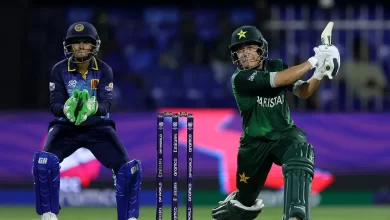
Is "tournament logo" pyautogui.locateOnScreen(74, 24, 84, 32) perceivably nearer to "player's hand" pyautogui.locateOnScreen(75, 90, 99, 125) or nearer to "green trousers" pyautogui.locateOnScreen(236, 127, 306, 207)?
"player's hand" pyautogui.locateOnScreen(75, 90, 99, 125)

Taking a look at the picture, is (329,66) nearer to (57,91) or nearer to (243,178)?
(243,178)

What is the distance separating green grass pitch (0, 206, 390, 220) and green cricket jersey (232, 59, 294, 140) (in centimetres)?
201

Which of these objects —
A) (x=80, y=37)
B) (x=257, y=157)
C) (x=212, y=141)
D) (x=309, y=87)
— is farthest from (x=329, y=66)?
(x=212, y=141)

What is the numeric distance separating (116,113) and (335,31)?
3.11 meters

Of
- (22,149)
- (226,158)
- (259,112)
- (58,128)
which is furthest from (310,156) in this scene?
(22,149)

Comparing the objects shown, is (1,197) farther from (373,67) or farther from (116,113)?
(373,67)

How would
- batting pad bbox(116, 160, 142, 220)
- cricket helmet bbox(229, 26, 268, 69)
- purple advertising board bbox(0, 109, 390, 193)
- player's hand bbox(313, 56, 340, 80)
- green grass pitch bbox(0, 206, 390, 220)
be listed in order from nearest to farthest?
player's hand bbox(313, 56, 340, 80) < cricket helmet bbox(229, 26, 268, 69) < batting pad bbox(116, 160, 142, 220) < green grass pitch bbox(0, 206, 390, 220) < purple advertising board bbox(0, 109, 390, 193)

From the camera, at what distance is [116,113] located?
34.9 feet

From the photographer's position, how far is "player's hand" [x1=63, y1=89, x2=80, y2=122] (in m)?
7.05

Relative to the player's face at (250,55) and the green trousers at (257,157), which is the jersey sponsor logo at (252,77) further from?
the green trousers at (257,157)

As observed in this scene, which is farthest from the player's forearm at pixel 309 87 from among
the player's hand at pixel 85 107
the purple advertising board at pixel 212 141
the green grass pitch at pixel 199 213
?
the purple advertising board at pixel 212 141

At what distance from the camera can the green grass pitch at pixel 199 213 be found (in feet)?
29.7

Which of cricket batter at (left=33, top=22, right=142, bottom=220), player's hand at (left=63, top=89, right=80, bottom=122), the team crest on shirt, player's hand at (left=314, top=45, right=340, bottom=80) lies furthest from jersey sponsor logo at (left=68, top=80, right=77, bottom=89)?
player's hand at (left=314, top=45, right=340, bottom=80)

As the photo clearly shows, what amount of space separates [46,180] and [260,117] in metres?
1.53
